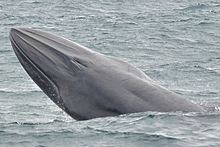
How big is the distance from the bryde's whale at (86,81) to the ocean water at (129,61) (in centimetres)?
25

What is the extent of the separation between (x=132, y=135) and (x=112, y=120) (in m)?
0.73

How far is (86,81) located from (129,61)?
1262cm

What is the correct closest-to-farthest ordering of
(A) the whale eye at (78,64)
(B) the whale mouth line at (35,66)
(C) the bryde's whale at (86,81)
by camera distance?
(C) the bryde's whale at (86,81), (B) the whale mouth line at (35,66), (A) the whale eye at (78,64)

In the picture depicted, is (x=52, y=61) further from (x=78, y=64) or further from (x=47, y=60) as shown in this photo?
(x=78, y=64)

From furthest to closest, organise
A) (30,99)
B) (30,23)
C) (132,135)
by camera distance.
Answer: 1. (30,23)
2. (30,99)
3. (132,135)

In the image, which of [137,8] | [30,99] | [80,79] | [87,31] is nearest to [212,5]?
[137,8]

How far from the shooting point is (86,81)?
1511 centimetres

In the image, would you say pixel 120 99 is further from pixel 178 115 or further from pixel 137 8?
pixel 137 8

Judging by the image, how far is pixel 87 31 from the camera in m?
34.9

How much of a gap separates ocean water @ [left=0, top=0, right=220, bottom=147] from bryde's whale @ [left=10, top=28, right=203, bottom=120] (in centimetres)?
25

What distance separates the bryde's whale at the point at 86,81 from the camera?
14789mm

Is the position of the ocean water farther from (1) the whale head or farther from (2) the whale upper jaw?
(2) the whale upper jaw

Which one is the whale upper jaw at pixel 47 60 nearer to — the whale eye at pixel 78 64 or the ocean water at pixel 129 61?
the whale eye at pixel 78 64

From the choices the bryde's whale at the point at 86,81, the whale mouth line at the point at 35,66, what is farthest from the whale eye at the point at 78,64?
the whale mouth line at the point at 35,66
